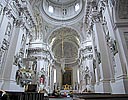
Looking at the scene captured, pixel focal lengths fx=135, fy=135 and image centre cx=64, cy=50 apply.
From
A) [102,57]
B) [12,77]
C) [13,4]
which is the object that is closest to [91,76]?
[102,57]

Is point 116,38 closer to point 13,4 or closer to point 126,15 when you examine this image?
point 126,15

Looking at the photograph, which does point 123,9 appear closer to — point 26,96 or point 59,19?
point 26,96

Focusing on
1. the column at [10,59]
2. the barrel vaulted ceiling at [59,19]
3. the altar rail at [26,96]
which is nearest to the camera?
the altar rail at [26,96]

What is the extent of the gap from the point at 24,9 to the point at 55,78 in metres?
17.0

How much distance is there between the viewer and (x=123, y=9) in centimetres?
653

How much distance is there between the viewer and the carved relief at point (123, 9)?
20.8 feet

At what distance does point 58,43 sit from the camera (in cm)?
2633

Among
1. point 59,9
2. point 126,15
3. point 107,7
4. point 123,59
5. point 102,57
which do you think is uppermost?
point 59,9

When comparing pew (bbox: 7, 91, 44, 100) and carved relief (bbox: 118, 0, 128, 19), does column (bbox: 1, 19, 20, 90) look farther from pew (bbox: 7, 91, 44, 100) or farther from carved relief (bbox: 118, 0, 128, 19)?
carved relief (bbox: 118, 0, 128, 19)

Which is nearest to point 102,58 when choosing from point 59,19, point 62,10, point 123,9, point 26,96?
point 123,9

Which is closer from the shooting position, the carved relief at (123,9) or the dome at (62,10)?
the carved relief at (123,9)

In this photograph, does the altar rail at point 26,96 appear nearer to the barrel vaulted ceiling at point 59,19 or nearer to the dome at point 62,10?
the barrel vaulted ceiling at point 59,19

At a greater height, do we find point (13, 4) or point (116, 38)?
point (13, 4)

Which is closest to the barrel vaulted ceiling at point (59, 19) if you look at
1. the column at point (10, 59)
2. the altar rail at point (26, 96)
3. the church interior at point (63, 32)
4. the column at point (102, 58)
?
the church interior at point (63, 32)
